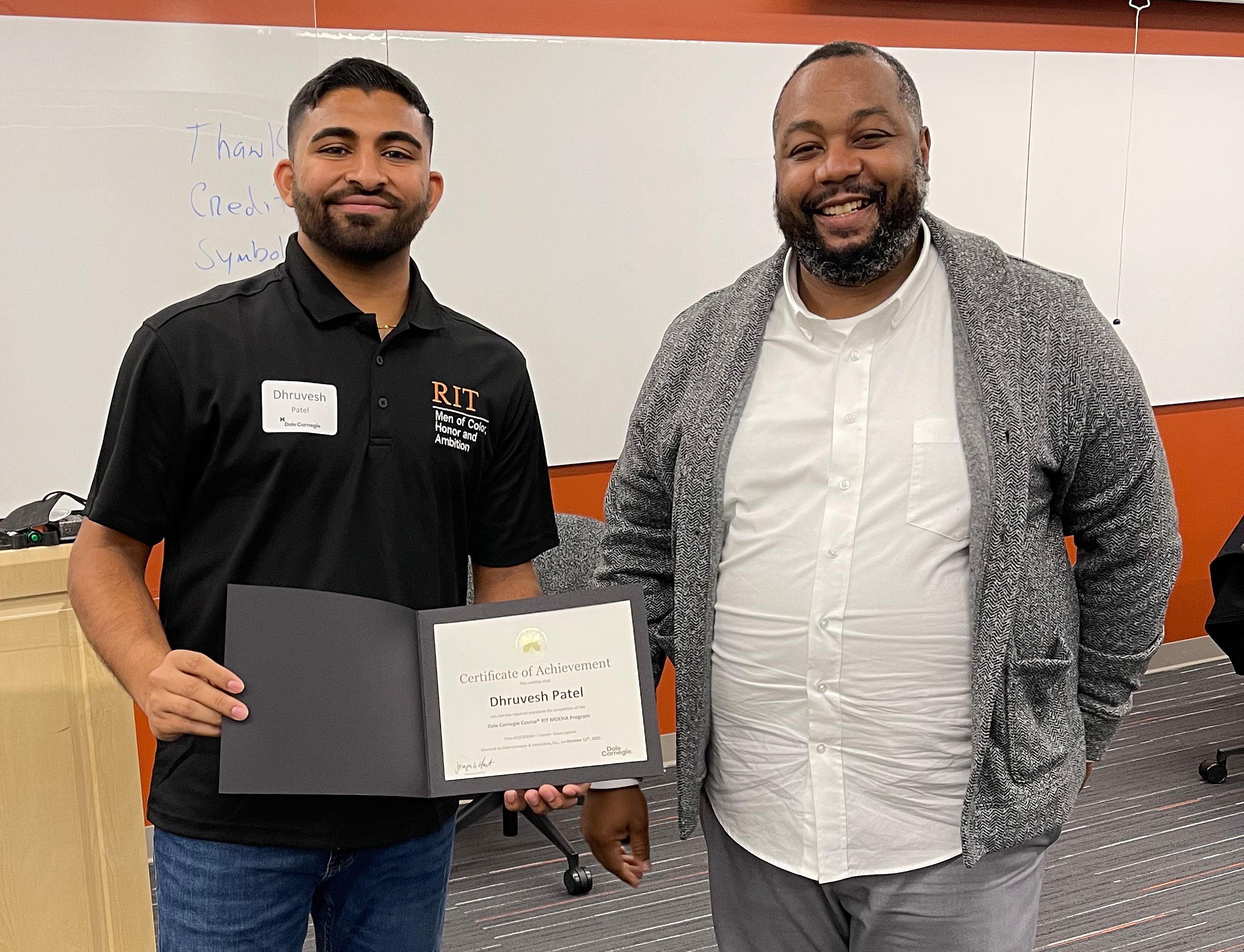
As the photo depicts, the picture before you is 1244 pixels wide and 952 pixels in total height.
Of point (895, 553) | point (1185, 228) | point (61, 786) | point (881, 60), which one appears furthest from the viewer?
point (1185, 228)

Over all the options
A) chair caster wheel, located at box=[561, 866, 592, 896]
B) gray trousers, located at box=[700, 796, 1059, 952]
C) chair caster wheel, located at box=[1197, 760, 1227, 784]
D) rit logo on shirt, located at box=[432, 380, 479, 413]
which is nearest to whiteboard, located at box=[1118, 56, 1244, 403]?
chair caster wheel, located at box=[1197, 760, 1227, 784]

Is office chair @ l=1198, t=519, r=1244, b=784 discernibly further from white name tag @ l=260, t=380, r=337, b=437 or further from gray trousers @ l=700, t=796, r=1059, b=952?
white name tag @ l=260, t=380, r=337, b=437

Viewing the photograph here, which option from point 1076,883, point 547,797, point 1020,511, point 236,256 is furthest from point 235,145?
point 1076,883

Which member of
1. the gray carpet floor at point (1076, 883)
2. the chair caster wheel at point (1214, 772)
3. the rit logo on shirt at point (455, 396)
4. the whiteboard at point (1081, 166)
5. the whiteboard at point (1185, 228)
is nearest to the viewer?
the rit logo on shirt at point (455, 396)

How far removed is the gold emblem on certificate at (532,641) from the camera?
1.50 m

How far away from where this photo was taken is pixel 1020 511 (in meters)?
1.50

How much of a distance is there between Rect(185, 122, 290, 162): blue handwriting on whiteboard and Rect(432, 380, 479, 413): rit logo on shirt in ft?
6.02

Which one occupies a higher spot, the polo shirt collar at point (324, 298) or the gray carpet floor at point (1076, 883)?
the polo shirt collar at point (324, 298)

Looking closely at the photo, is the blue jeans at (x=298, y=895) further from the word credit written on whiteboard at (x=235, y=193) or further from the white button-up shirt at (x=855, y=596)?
the word credit written on whiteboard at (x=235, y=193)

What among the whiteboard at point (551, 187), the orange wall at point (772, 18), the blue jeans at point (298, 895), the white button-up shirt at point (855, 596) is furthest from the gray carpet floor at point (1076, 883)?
the orange wall at point (772, 18)

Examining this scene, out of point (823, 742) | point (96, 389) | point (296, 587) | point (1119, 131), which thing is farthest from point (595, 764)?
point (1119, 131)

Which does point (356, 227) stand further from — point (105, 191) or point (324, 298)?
point (105, 191)

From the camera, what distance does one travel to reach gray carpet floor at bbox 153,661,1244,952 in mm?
2938

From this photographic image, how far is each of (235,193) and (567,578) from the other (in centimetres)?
138
